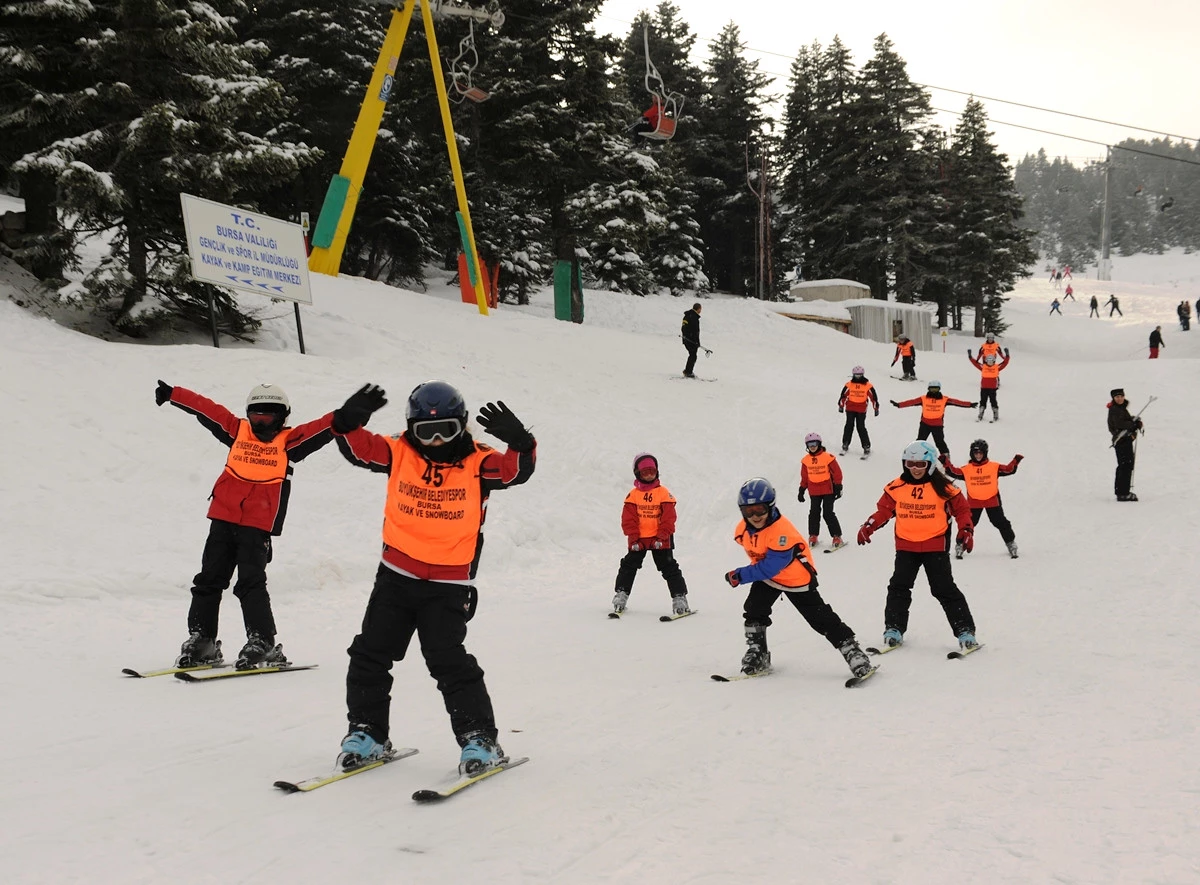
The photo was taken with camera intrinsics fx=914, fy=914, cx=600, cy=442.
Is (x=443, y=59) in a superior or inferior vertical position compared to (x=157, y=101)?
superior

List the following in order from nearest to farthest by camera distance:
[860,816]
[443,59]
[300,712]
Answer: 1. [860,816]
2. [300,712]
3. [443,59]

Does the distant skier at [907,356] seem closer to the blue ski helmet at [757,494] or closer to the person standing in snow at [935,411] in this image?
the person standing in snow at [935,411]

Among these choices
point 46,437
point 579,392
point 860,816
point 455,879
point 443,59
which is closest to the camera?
point 455,879

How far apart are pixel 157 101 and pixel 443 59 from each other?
1643 cm

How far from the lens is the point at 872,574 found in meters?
11.1

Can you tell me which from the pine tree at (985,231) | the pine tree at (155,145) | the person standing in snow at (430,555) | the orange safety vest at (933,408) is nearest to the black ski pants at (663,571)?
the person standing in snow at (430,555)

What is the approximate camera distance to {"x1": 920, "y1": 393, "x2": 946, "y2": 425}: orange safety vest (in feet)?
55.8

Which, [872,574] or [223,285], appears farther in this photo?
[223,285]

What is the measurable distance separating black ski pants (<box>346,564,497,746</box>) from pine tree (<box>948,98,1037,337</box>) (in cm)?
4961

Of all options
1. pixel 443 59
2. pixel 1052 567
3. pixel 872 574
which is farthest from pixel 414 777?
pixel 443 59

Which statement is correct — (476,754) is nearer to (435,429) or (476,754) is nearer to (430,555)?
(430,555)

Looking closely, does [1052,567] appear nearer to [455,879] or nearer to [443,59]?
[455,879]

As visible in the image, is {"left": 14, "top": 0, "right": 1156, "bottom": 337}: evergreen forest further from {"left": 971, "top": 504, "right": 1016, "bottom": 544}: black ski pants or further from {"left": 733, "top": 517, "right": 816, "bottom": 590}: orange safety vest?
{"left": 733, "top": 517, "right": 816, "bottom": 590}: orange safety vest

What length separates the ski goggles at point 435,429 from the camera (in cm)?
409
